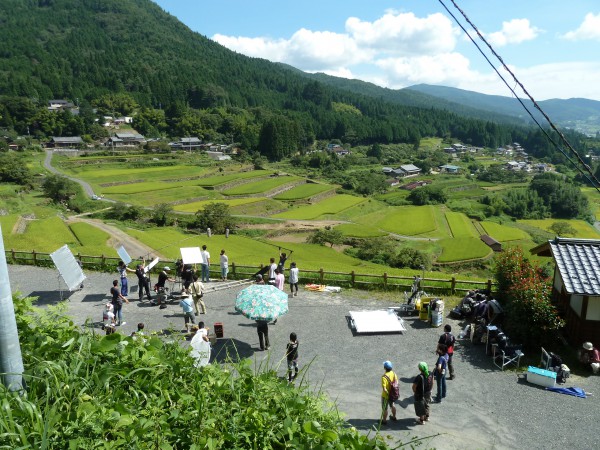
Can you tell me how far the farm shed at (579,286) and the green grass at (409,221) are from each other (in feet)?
138

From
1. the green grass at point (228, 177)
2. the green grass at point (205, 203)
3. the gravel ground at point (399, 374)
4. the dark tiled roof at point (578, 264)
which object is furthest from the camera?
the green grass at point (228, 177)

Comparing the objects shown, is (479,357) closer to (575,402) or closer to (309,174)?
(575,402)

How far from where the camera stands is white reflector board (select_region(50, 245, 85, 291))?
14.9 metres

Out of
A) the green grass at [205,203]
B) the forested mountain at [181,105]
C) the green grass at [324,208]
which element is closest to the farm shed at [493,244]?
the green grass at [324,208]

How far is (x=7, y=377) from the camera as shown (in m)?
3.07

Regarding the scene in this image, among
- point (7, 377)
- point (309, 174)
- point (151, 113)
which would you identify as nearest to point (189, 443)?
point (7, 377)

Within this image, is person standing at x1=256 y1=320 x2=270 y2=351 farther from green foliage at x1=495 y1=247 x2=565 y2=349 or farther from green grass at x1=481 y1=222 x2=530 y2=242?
green grass at x1=481 y1=222 x2=530 y2=242

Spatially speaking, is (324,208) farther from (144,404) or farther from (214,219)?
(144,404)

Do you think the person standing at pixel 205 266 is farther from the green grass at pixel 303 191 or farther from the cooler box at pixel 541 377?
the green grass at pixel 303 191

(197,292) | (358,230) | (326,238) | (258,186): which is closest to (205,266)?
(197,292)

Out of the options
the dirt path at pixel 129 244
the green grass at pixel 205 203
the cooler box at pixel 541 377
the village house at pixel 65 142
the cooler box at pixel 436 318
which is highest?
the village house at pixel 65 142

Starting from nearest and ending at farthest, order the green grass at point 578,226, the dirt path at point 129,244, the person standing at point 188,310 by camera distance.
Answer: the person standing at point 188,310 < the dirt path at point 129,244 < the green grass at point 578,226

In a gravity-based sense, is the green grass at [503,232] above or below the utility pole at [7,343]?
below

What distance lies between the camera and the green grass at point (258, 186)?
217 ft
